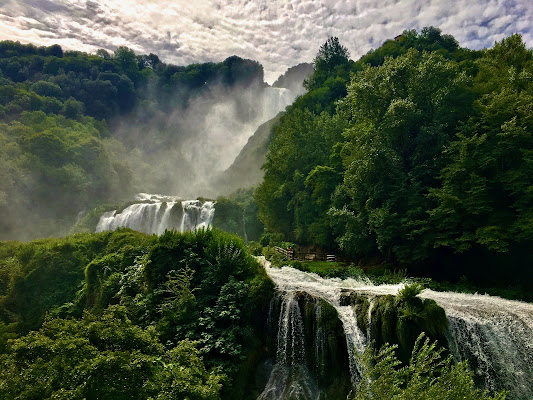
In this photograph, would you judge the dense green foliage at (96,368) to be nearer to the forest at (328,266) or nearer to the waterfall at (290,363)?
the forest at (328,266)

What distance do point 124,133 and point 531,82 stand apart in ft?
360

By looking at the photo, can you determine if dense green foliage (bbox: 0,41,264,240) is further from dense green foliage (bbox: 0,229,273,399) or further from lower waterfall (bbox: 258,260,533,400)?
lower waterfall (bbox: 258,260,533,400)

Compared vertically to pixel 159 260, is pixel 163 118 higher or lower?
higher

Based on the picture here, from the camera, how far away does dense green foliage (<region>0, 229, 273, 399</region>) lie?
6.02 meters

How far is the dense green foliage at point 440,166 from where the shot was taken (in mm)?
16156

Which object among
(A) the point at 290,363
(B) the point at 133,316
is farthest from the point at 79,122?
(A) the point at 290,363

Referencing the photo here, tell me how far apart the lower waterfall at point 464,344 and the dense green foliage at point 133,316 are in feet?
3.51

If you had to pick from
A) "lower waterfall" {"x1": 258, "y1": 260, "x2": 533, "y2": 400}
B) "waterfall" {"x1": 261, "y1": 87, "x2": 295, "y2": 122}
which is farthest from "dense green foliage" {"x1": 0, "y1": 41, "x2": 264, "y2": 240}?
"lower waterfall" {"x1": 258, "y1": 260, "x2": 533, "y2": 400}

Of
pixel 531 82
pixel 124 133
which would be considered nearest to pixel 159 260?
pixel 531 82

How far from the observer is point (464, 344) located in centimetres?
1008

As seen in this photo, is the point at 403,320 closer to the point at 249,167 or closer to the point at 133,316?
the point at 133,316

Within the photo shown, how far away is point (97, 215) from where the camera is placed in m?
47.8

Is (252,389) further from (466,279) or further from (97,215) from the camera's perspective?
(97,215)

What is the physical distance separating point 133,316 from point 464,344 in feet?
37.8
